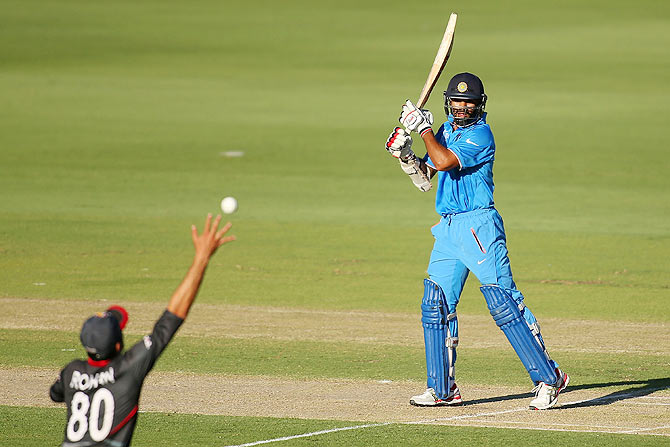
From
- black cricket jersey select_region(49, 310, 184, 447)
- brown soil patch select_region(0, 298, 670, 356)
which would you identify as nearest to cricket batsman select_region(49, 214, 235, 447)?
black cricket jersey select_region(49, 310, 184, 447)

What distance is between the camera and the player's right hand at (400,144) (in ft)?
26.9

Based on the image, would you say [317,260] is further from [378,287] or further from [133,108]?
[133,108]

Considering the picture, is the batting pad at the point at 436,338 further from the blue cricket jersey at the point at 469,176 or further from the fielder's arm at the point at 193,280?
the fielder's arm at the point at 193,280

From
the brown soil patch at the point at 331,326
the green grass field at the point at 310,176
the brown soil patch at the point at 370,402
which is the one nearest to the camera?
the brown soil patch at the point at 370,402

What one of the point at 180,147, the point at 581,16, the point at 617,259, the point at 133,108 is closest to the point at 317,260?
the point at 617,259

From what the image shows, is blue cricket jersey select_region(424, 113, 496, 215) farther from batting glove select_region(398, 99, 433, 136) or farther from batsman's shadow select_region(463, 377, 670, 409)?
batsman's shadow select_region(463, 377, 670, 409)

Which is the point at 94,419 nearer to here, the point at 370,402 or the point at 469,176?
the point at 370,402

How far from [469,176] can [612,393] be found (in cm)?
188

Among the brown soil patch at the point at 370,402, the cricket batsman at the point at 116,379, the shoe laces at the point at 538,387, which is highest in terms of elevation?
the cricket batsman at the point at 116,379

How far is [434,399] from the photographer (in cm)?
820

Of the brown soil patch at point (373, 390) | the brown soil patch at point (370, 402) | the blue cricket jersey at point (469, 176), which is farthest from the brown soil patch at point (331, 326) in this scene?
the blue cricket jersey at point (469, 176)

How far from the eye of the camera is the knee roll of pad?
7965mm

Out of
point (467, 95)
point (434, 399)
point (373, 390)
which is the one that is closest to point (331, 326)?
point (373, 390)

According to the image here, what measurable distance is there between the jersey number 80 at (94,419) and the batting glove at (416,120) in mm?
3524
